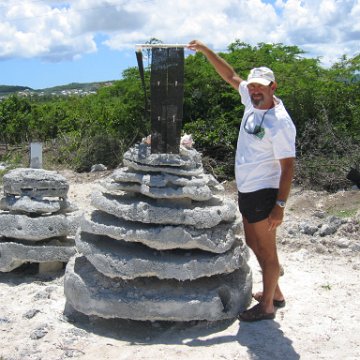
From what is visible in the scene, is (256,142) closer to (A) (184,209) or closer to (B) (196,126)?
(A) (184,209)

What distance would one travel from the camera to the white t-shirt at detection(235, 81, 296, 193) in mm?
4434

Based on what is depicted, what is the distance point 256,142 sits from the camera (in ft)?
15.1

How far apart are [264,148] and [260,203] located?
0.47 metres

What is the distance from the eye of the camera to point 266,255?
192 inches

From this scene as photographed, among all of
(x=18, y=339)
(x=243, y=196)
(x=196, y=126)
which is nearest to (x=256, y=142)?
(x=243, y=196)

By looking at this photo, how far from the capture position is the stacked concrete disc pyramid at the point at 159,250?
485 centimetres

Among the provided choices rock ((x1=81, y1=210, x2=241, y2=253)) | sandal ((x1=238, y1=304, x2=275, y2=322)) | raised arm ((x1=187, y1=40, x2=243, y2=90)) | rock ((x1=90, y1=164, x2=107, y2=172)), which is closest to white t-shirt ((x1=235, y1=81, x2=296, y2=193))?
rock ((x1=81, y1=210, x2=241, y2=253))

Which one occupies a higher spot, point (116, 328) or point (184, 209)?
point (184, 209)

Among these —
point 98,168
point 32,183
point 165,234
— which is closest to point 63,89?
point 98,168

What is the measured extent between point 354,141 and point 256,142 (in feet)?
24.0

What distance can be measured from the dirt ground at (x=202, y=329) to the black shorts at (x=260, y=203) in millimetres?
1017

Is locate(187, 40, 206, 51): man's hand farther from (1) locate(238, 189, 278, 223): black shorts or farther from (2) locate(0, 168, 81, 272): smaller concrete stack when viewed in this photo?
(2) locate(0, 168, 81, 272): smaller concrete stack

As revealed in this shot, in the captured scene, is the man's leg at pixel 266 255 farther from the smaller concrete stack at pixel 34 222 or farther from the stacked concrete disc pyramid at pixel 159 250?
the smaller concrete stack at pixel 34 222

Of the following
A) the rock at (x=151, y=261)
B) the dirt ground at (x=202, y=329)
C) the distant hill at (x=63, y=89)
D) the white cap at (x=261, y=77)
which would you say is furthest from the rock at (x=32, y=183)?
the distant hill at (x=63, y=89)
